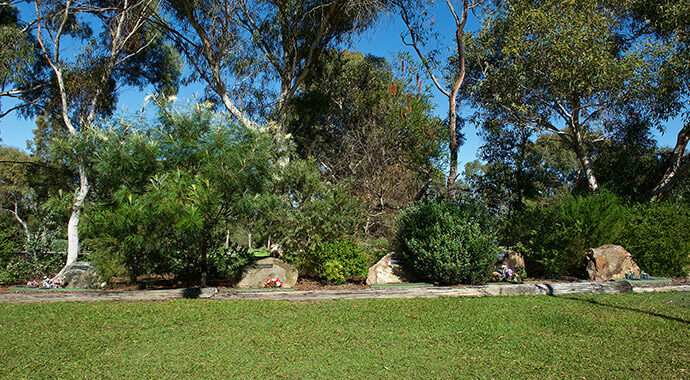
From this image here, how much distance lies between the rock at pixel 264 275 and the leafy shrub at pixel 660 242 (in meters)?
7.29

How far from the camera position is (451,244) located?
769 centimetres

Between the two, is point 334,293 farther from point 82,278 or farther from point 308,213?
point 82,278

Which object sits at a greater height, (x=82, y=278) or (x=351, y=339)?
(x=82, y=278)

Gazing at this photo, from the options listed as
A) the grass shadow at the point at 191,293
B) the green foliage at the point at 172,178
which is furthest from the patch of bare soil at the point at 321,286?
the green foliage at the point at 172,178

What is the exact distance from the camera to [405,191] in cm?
1642

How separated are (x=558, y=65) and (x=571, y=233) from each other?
4908mm

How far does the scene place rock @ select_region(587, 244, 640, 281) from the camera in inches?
328

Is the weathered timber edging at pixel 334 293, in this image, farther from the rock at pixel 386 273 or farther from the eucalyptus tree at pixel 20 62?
→ the eucalyptus tree at pixel 20 62

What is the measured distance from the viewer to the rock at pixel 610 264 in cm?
834

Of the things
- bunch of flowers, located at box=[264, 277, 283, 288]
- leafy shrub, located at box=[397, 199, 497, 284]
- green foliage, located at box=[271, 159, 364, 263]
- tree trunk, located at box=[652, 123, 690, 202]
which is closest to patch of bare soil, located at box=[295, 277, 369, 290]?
bunch of flowers, located at box=[264, 277, 283, 288]

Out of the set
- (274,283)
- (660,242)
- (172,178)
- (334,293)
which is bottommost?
(334,293)

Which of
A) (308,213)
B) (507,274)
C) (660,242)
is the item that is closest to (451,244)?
(507,274)

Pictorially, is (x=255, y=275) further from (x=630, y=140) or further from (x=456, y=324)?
(x=630, y=140)

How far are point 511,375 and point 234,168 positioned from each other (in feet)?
15.5
